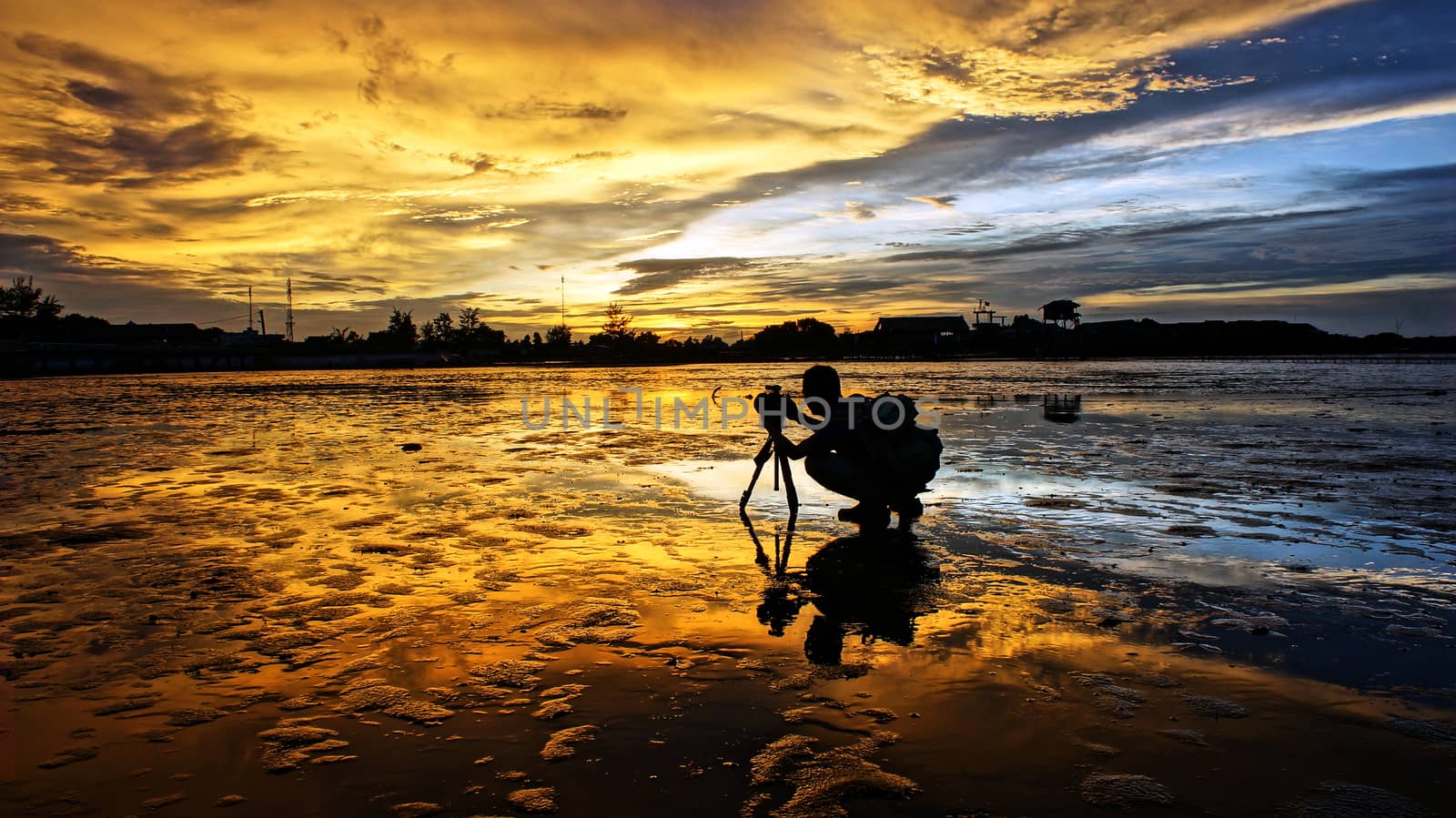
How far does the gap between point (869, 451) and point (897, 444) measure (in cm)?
32

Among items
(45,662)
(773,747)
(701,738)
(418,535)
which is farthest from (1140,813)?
(418,535)

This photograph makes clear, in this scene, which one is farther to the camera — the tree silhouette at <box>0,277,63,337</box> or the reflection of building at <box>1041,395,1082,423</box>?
the tree silhouette at <box>0,277,63,337</box>

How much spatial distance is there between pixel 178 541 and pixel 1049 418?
17.7 m

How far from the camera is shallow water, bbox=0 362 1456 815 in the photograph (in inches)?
121

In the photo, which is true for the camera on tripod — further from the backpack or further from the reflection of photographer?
the backpack

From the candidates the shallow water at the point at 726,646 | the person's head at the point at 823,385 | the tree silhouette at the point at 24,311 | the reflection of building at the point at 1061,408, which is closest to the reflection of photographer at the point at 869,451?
the person's head at the point at 823,385

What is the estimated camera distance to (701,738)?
133 inches

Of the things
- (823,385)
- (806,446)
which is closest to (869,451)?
(806,446)

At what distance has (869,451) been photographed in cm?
789

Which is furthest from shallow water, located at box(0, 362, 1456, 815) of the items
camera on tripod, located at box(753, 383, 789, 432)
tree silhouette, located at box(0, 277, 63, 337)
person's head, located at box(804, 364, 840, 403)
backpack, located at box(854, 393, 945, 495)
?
tree silhouette, located at box(0, 277, 63, 337)

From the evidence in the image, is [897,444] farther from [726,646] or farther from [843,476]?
[726,646]

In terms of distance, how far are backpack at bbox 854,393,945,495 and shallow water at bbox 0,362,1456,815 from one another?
1.81ft

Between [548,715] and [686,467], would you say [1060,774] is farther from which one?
[686,467]

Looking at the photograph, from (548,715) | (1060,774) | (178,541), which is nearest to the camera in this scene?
(1060,774)
